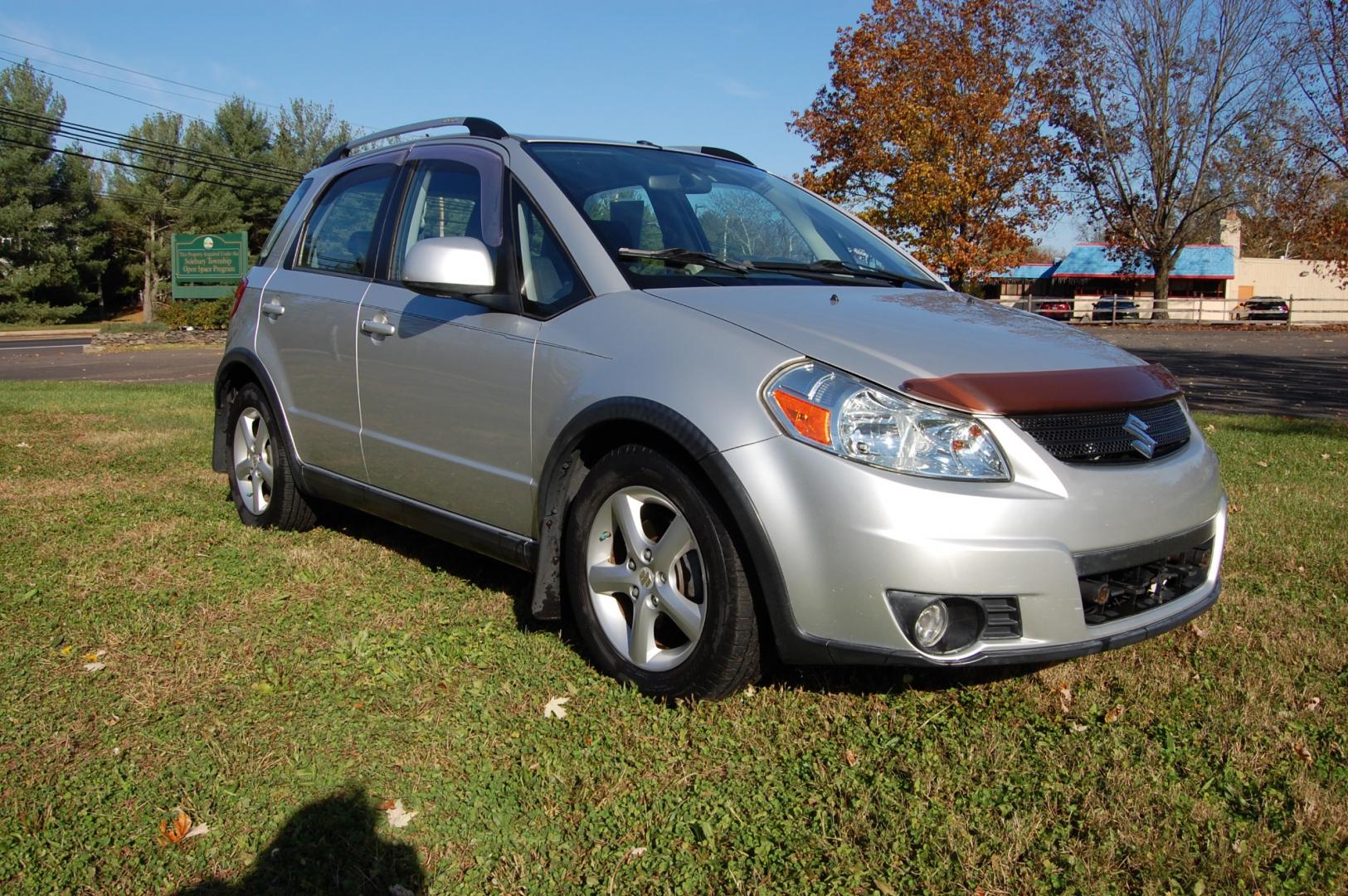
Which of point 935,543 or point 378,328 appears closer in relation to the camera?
point 935,543

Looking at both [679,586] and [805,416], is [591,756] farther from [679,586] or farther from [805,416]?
[805,416]

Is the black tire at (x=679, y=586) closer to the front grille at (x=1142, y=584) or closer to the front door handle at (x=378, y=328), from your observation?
the front grille at (x=1142, y=584)

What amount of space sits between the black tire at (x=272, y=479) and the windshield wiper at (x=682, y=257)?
2.37m

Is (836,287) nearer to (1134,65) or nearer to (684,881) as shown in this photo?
(684,881)

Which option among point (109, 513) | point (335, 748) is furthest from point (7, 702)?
point (109, 513)

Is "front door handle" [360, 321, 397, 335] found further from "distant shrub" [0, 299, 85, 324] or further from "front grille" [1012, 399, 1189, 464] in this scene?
"distant shrub" [0, 299, 85, 324]

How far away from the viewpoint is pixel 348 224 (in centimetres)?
494

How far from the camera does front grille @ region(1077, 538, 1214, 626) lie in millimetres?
2967

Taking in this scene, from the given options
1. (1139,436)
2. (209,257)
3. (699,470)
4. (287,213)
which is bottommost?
(699,470)

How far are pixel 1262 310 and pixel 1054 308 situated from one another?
742cm

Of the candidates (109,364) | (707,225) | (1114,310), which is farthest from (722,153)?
(1114,310)

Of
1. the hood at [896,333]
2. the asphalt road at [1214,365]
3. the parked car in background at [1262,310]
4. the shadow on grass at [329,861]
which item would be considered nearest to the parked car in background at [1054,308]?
the parked car in background at [1262,310]

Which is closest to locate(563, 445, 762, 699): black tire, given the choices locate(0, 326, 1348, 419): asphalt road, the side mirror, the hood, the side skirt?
the side skirt

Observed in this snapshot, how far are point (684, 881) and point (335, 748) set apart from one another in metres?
1.21
